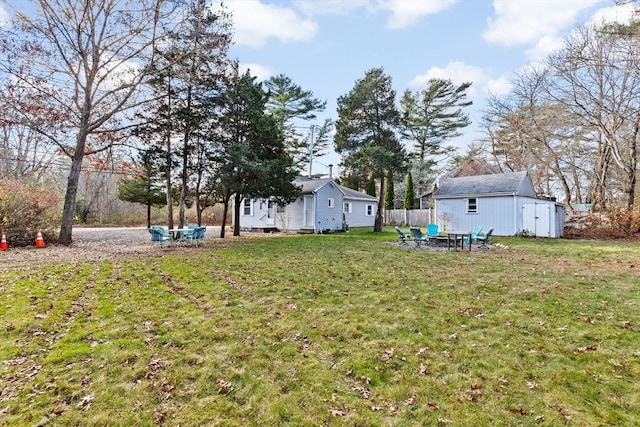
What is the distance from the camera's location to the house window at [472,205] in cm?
1910

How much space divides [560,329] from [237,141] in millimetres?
14839

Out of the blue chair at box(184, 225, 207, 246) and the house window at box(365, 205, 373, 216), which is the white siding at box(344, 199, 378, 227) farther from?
the blue chair at box(184, 225, 207, 246)

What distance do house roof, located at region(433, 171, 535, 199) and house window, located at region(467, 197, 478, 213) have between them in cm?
39

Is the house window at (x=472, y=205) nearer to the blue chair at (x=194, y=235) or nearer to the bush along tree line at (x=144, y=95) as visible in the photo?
the bush along tree line at (x=144, y=95)

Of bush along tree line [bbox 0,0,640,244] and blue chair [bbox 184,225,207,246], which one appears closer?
bush along tree line [bbox 0,0,640,244]

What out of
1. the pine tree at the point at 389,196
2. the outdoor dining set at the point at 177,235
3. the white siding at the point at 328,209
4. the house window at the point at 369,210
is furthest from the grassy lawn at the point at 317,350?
the pine tree at the point at 389,196

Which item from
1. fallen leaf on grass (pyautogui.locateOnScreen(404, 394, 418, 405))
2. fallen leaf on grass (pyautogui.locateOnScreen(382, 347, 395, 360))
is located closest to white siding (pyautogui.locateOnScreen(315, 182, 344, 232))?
fallen leaf on grass (pyautogui.locateOnScreen(382, 347, 395, 360))

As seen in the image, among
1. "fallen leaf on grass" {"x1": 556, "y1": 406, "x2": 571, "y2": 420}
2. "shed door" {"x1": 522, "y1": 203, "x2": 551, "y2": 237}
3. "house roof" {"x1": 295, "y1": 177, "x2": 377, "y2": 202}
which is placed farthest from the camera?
"house roof" {"x1": 295, "y1": 177, "x2": 377, "y2": 202}

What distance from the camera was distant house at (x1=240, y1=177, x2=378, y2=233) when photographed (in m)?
21.7

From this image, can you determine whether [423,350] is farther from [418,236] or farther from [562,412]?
[418,236]

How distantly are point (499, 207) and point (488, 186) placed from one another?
1403 millimetres

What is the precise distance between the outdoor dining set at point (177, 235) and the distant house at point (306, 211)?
21.5 ft

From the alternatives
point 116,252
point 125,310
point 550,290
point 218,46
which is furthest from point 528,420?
point 218,46

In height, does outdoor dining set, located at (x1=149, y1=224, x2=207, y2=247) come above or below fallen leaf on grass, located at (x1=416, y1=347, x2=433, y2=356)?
above
